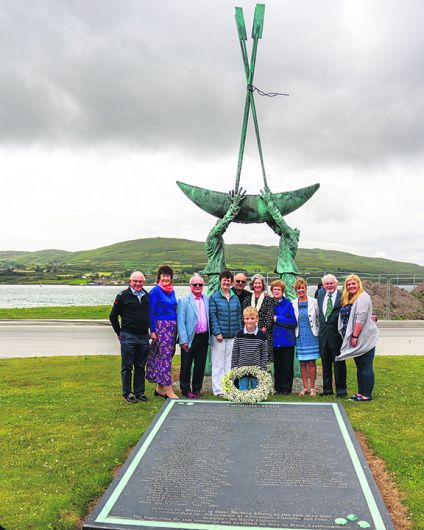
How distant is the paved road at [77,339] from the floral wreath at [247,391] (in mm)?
7011

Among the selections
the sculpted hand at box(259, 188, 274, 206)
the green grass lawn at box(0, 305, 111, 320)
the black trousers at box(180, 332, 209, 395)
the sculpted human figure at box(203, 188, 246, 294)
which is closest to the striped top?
the black trousers at box(180, 332, 209, 395)

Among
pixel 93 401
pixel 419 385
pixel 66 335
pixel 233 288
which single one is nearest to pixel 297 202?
pixel 233 288

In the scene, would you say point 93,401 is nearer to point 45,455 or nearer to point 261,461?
point 45,455

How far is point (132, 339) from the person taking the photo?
661cm

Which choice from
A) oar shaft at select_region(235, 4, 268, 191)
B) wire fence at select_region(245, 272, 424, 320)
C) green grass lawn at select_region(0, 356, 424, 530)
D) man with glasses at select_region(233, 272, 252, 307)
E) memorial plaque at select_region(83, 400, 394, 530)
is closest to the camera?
memorial plaque at select_region(83, 400, 394, 530)

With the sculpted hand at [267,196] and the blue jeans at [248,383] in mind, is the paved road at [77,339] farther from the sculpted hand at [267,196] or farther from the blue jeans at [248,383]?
the blue jeans at [248,383]

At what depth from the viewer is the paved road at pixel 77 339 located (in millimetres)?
12703

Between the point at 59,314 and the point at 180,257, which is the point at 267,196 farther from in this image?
the point at 180,257

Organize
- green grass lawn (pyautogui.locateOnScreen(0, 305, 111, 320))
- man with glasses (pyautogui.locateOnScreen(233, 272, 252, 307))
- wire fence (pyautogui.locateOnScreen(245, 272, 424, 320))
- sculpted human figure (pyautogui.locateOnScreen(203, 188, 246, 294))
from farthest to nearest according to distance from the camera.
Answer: green grass lawn (pyautogui.locateOnScreen(0, 305, 111, 320))
wire fence (pyautogui.locateOnScreen(245, 272, 424, 320))
sculpted human figure (pyautogui.locateOnScreen(203, 188, 246, 294))
man with glasses (pyautogui.locateOnScreen(233, 272, 252, 307))

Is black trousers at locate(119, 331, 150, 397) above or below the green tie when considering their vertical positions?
below

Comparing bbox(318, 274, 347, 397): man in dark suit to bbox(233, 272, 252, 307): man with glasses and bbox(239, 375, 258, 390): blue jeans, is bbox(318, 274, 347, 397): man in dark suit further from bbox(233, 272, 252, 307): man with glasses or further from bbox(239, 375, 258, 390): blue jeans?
bbox(239, 375, 258, 390): blue jeans

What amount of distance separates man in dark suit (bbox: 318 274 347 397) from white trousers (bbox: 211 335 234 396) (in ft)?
4.47

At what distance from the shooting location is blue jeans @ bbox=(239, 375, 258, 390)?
6.08 m

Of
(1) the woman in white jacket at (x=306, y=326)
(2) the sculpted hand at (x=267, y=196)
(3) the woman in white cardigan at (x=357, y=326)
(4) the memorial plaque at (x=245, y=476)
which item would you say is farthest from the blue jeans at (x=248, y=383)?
(2) the sculpted hand at (x=267, y=196)
